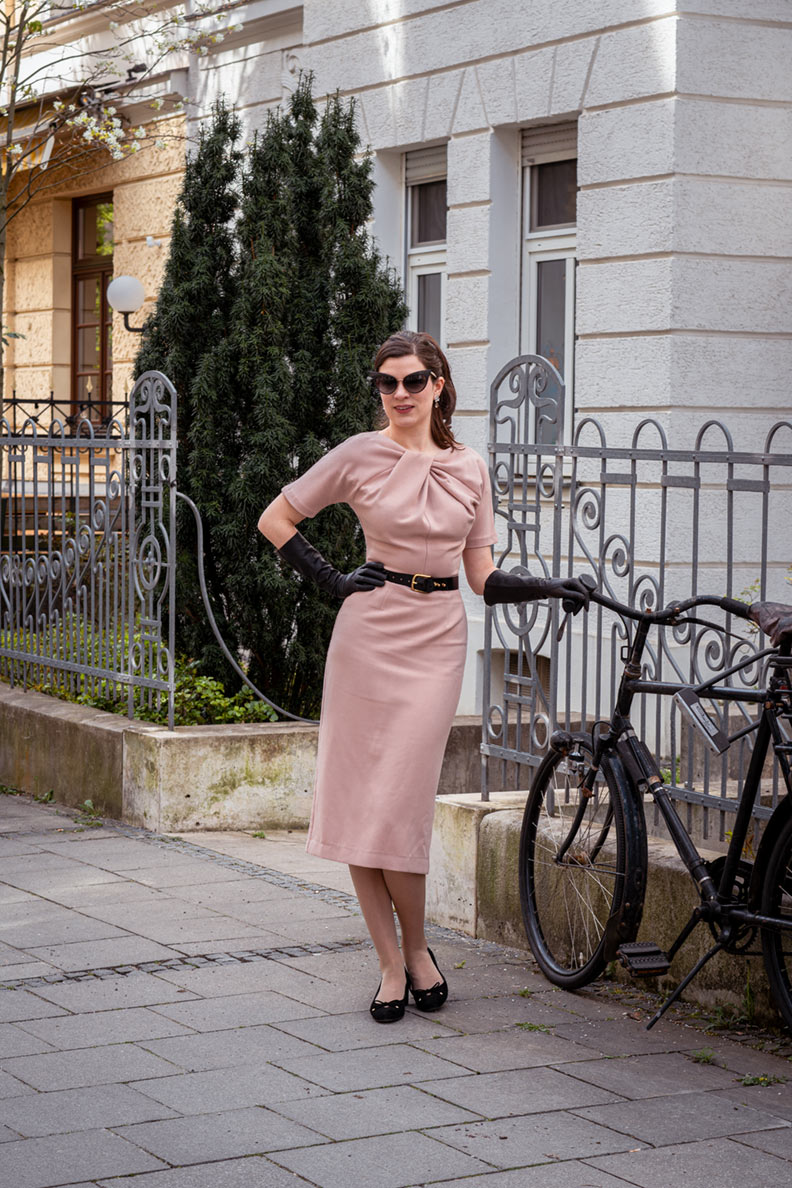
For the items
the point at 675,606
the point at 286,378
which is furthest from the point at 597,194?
the point at 675,606

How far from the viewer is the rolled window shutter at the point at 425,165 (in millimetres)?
11867

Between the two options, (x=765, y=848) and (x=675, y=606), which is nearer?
(x=765, y=848)

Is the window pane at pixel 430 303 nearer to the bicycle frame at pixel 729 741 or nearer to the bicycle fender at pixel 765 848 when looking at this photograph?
the bicycle frame at pixel 729 741

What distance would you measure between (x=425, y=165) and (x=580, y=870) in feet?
24.7

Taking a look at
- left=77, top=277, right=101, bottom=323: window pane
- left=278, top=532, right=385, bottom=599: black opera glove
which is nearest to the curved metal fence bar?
left=278, top=532, right=385, bottom=599: black opera glove

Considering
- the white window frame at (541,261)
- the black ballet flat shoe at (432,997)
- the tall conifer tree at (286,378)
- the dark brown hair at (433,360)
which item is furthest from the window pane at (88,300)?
the black ballet flat shoe at (432,997)

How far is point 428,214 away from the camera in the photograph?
477 inches

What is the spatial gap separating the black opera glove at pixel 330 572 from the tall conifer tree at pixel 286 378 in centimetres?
323

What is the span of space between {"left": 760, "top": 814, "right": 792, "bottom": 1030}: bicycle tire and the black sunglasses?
160cm

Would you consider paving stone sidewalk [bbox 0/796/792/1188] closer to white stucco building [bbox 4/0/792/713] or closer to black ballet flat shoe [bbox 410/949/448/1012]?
black ballet flat shoe [bbox 410/949/448/1012]

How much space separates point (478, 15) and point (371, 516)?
6.93m

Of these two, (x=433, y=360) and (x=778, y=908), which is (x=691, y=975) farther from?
(x=433, y=360)

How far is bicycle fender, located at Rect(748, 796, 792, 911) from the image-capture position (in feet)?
15.2

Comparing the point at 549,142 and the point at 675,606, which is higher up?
the point at 549,142
